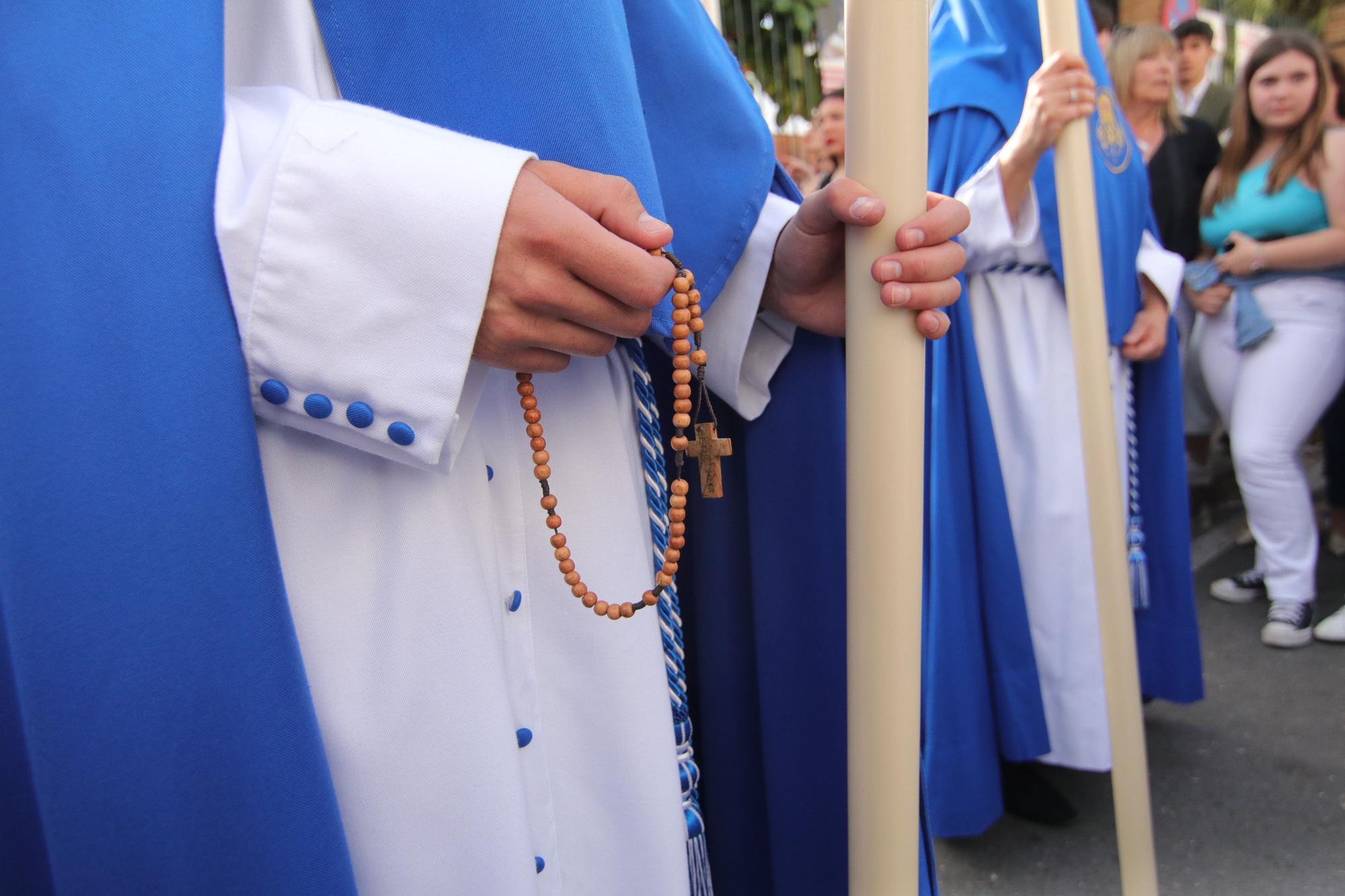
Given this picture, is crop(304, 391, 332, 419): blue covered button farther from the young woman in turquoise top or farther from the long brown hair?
the long brown hair

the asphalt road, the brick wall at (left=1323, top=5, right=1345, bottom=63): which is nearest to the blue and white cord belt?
the asphalt road

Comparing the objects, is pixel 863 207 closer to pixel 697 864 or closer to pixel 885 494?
pixel 885 494

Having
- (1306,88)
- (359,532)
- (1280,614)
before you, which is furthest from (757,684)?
(1306,88)

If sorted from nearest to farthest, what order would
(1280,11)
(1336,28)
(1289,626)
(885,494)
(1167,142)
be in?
(885,494) < (1289,626) < (1167,142) < (1336,28) < (1280,11)

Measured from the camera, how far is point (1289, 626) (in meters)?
3.58

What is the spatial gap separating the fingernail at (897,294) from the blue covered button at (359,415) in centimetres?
Answer: 41

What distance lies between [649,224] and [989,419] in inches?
66.7

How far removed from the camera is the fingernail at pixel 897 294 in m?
0.80

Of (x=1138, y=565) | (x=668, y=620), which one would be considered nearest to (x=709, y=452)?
(x=668, y=620)

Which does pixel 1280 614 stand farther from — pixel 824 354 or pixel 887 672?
pixel 887 672

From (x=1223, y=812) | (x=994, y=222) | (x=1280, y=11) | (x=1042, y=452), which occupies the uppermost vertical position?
(x=1280, y=11)

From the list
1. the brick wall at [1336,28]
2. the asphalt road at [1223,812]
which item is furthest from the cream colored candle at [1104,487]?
the brick wall at [1336,28]

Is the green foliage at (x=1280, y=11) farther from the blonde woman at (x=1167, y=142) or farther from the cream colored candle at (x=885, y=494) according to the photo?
the cream colored candle at (x=885, y=494)

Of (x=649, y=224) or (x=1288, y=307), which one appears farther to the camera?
(x=1288, y=307)
